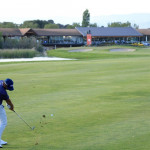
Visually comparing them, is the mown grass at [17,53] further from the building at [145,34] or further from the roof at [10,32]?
the building at [145,34]

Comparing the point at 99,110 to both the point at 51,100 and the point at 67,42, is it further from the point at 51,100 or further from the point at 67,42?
the point at 67,42

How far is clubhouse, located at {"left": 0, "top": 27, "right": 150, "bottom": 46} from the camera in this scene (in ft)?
364

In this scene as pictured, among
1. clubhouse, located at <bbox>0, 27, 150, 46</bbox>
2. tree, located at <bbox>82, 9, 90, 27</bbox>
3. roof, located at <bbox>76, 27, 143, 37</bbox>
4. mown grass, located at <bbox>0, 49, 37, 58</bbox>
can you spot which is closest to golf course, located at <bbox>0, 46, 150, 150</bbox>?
mown grass, located at <bbox>0, 49, 37, 58</bbox>

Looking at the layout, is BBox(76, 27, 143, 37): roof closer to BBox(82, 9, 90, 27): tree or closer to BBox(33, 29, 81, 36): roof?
BBox(33, 29, 81, 36): roof

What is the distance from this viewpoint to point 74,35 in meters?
121

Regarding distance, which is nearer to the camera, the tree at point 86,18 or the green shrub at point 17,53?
the green shrub at point 17,53

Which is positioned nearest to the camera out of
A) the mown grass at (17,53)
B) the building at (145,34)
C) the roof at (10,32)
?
the mown grass at (17,53)

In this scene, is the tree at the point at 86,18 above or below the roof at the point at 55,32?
above

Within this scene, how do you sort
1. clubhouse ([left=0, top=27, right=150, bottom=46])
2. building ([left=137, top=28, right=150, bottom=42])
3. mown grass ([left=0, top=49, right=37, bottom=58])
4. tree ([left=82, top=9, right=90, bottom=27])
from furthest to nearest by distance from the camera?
tree ([left=82, top=9, right=90, bottom=27])
building ([left=137, top=28, right=150, bottom=42])
clubhouse ([left=0, top=27, right=150, bottom=46])
mown grass ([left=0, top=49, right=37, bottom=58])

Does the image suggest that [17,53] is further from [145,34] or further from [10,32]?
[145,34]

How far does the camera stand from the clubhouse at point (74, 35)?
11094cm

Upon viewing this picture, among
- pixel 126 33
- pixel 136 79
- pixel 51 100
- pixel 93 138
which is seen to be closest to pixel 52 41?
pixel 126 33

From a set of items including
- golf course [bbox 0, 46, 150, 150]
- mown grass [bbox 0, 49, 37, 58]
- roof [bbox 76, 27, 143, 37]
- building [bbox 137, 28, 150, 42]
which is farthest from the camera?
building [bbox 137, 28, 150, 42]

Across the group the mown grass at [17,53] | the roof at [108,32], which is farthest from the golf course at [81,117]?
the roof at [108,32]
